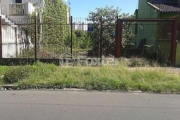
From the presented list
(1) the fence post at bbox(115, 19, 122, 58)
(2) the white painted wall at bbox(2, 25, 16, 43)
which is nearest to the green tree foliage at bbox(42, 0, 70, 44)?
(2) the white painted wall at bbox(2, 25, 16, 43)

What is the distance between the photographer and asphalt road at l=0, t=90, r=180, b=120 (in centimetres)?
400

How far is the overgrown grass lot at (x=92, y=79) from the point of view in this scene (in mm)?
6217

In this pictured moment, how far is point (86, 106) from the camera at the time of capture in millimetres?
4613

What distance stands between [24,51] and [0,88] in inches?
267

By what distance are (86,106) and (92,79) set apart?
219 centimetres

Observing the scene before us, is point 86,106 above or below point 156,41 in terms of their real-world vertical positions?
below

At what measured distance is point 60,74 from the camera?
7.33 m

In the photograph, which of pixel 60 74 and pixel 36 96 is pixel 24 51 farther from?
pixel 36 96

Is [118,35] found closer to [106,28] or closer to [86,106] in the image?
[106,28]

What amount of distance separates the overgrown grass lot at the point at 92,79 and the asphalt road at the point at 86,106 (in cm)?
47

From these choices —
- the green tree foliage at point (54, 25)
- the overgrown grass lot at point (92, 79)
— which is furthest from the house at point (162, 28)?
the green tree foliage at point (54, 25)
